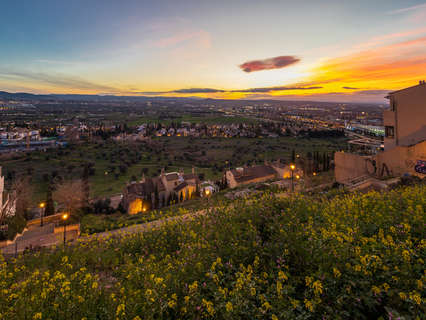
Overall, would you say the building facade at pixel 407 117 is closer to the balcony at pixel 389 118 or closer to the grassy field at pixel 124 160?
the balcony at pixel 389 118

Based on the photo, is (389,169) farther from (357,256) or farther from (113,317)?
(113,317)

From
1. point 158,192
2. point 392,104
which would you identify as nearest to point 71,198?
point 158,192

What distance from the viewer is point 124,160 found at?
214 feet

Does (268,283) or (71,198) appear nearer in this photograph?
(268,283)

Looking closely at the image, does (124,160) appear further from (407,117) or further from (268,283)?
(268,283)

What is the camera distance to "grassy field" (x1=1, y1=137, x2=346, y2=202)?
49406mm

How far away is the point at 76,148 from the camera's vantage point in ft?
255

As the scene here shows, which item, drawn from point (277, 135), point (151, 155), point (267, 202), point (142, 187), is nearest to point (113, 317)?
point (267, 202)

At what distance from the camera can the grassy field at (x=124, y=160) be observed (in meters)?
49.4

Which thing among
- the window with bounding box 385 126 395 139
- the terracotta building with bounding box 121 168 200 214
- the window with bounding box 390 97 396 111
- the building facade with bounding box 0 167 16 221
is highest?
the window with bounding box 390 97 396 111

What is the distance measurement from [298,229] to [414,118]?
20053 mm

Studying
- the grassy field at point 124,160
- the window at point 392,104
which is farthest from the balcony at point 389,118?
the grassy field at point 124,160

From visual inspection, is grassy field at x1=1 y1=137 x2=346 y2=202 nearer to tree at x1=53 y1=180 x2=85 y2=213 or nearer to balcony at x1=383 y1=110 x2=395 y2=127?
tree at x1=53 y1=180 x2=85 y2=213

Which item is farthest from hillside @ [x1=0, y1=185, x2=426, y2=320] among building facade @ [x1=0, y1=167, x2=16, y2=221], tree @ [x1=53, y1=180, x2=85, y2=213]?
tree @ [x1=53, y1=180, x2=85, y2=213]
